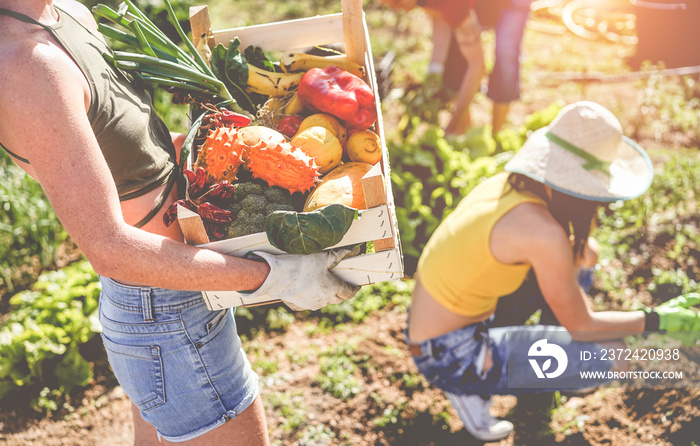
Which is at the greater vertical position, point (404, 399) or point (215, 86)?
point (215, 86)

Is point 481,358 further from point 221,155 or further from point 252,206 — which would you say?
point 221,155

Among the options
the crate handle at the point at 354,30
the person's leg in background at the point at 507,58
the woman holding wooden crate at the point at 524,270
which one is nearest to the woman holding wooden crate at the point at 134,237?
the crate handle at the point at 354,30

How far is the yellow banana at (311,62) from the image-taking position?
6.19 feet

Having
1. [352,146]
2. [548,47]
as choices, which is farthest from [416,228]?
[548,47]

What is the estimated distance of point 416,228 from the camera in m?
3.74

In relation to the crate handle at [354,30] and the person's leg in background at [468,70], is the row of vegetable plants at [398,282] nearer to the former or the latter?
the person's leg in background at [468,70]

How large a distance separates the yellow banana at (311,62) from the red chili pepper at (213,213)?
79 centimetres

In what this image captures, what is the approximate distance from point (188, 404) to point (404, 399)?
4.96 feet

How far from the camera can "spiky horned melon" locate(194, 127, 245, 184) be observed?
1438mm

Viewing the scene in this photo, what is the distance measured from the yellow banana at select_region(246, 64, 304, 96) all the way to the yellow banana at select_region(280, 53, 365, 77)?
7 cm

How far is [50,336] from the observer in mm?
2873

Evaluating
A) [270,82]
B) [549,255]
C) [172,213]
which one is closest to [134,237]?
[172,213]

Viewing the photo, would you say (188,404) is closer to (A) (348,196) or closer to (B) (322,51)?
(A) (348,196)

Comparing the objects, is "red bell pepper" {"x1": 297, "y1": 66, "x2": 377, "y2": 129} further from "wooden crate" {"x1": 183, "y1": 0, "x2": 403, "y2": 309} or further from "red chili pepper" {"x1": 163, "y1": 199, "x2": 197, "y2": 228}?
"red chili pepper" {"x1": 163, "y1": 199, "x2": 197, "y2": 228}
